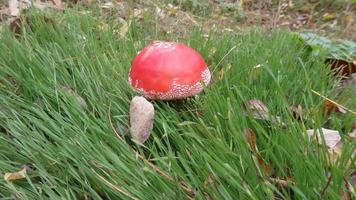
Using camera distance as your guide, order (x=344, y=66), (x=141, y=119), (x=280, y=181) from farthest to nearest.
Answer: (x=344, y=66)
(x=141, y=119)
(x=280, y=181)

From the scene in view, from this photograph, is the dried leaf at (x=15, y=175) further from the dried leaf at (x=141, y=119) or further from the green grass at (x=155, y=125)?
the dried leaf at (x=141, y=119)

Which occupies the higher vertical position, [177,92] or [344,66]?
[177,92]

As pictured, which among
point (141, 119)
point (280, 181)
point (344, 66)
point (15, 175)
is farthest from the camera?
point (344, 66)

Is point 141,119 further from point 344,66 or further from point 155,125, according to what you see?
point 344,66

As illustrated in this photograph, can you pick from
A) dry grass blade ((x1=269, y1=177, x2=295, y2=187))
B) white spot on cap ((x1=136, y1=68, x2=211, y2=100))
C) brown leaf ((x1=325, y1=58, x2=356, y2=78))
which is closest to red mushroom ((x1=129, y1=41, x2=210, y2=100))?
white spot on cap ((x1=136, y1=68, x2=211, y2=100))

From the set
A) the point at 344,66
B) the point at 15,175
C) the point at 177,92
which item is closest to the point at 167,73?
the point at 177,92

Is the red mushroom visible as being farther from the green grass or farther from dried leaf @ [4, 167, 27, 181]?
dried leaf @ [4, 167, 27, 181]

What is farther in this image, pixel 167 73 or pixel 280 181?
pixel 167 73

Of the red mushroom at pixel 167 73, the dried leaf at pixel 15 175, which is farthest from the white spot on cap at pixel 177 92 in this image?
the dried leaf at pixel 15 175
